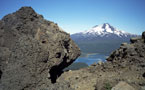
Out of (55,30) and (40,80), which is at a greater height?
(55,30)

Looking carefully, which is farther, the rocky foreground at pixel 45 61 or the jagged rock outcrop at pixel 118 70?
the jagged rock outcrop at pixel 118 70

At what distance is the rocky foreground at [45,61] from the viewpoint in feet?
22.3

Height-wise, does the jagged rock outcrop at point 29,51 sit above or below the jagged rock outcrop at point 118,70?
above

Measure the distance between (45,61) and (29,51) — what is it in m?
1.16

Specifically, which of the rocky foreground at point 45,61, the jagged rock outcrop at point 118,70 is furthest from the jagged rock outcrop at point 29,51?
the jagged rock outcrop at point 118,70

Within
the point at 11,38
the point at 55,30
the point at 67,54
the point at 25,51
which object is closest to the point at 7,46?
the point at 11,38

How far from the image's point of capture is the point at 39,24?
10.8m

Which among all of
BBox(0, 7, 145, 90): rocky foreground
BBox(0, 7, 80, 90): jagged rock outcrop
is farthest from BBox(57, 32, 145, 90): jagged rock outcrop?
BBox(0, 7, 80, 90): jagged rock outcrop

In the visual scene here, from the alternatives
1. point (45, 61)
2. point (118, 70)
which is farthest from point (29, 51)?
point (118, 70)

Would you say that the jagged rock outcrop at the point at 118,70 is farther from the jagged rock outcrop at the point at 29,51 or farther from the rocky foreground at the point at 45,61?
the jagged rock outcrop at the point at 29,51

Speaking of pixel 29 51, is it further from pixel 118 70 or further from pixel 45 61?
pixel 118 70

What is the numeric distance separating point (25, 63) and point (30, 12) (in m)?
5.47

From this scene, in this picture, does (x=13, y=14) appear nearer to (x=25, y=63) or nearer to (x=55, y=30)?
(x=55, y=30)

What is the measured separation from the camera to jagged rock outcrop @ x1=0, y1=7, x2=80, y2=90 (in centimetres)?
680
